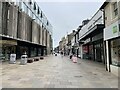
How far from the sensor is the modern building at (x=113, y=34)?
47.4ft

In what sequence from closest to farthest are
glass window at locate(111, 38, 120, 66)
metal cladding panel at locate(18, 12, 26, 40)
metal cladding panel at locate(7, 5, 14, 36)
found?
1. glass window at locate(111, 38, 120, 66)
2. metal cladding panel at locate(7, 5, 14, 36)
3. metal cladding panel at locate(18, 12, 26, 40)

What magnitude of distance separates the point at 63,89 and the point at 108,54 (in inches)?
358

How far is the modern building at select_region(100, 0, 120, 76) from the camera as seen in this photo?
47.4ft

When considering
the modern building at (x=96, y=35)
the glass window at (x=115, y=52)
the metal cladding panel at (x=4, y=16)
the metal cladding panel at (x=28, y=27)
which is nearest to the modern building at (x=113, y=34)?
the glass window at (x=115, y=52)

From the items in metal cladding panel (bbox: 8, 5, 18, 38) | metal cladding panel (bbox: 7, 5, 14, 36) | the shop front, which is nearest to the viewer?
the shop front

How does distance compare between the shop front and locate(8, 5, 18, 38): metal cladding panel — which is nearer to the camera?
the shop front

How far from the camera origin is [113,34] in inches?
587

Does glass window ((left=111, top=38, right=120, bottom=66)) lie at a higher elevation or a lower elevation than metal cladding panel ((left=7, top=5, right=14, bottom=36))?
lower

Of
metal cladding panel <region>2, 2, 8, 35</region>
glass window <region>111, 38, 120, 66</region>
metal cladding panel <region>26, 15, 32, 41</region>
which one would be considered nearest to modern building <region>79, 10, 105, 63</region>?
glass window <region>111, 38, 120, 66</region>

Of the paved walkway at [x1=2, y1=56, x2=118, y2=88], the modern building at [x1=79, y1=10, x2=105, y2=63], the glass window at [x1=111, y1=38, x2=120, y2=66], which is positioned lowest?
the paved walkway at [x1=2, y1=56, x2=118, y2=88]

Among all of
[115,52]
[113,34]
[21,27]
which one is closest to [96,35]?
[21,27]

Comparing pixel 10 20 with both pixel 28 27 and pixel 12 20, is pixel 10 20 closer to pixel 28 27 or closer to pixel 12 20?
pixel 12 20

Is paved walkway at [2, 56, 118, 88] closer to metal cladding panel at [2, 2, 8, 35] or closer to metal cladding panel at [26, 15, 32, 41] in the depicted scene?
metal cladding panel at [2, 2, 8, 35]

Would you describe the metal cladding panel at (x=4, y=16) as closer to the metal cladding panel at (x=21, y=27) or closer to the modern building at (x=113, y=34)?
the metal cladding panel at (x=21, y=27)
